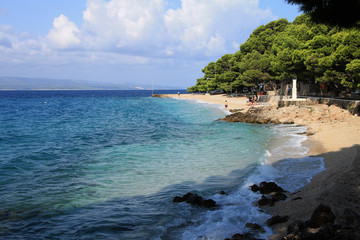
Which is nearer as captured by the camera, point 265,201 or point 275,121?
point 265,201

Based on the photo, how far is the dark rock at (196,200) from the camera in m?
8.51

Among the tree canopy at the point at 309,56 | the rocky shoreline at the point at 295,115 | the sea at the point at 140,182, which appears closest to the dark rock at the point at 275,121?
the rocky shoreline at the point at 295,115

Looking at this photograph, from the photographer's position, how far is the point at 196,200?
28.8 feet

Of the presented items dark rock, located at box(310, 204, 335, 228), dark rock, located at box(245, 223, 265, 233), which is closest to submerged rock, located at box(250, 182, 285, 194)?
dark rock, located at box(245, 223, 265, 233)

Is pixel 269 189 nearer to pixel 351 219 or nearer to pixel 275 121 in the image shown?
pixel 351 219

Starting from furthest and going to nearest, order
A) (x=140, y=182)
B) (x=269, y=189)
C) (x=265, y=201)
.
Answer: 1. (x=140, y=182)
2. (x=269, y=189)
3. (x=265, y=201)

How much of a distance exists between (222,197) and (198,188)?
1.33 metres

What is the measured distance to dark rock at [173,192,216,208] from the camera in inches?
335

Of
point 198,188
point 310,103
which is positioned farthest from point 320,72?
point 198,188

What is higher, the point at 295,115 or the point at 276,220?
the point at 295,115

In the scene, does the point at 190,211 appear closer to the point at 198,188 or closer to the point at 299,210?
the point at 198,188

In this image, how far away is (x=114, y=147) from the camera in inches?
731

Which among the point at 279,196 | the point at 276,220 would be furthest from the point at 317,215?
the point at 279,196

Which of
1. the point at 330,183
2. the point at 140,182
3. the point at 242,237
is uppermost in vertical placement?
the point at 330,183
